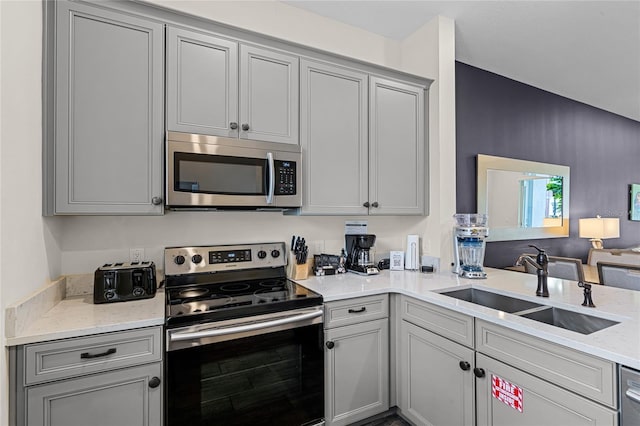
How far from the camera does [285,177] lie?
2021 millimetres

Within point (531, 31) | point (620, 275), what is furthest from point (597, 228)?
point (531, 31)

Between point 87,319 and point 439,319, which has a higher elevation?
point 87,319

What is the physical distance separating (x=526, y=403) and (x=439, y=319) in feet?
1.67

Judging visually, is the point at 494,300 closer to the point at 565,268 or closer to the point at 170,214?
the point at 565,268

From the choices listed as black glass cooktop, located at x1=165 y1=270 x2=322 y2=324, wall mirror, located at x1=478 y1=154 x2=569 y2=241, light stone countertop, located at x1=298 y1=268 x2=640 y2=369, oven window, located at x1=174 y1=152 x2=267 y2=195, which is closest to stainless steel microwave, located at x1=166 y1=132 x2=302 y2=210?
oven window, located at x1=174 y1=152 x2=267 y2=195

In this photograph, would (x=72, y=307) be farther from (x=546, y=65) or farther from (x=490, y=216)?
(x=546, y=65)

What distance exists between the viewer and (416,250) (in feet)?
8.42

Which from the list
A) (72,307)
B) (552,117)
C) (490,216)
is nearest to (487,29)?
(490,216)

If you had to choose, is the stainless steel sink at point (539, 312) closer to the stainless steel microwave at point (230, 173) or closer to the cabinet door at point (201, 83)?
the stainless steel microwave at point (230, 173)

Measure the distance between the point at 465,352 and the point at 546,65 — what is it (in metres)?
3.07

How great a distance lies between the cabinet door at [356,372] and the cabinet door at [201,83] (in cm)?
136

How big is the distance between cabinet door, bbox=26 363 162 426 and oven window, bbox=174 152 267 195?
893mm

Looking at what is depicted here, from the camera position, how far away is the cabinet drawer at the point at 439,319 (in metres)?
1.61

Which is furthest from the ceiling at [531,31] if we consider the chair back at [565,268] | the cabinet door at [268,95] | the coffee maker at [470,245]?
the chair back at [565,268]
